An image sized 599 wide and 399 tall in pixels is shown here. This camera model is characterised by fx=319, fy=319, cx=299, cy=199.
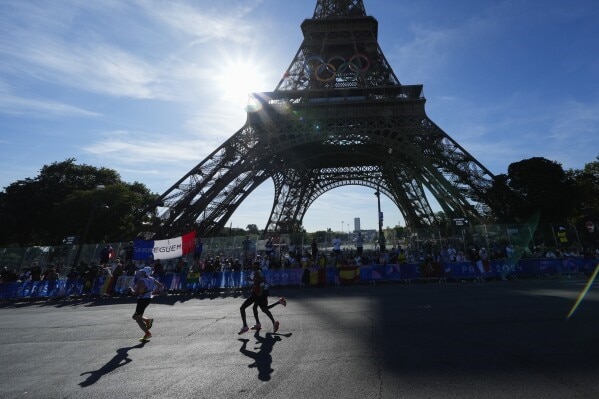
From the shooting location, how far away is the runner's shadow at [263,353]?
5.53 metres

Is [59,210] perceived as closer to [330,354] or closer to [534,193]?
[330,354]

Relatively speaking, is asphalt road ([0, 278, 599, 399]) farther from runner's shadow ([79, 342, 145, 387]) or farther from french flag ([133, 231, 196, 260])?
french flag ([133, 231, 196, 260])

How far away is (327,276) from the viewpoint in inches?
755

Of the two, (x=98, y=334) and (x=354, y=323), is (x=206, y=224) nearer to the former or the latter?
(x=98, y=334)

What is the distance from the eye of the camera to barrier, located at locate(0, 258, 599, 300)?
1873 centimetres

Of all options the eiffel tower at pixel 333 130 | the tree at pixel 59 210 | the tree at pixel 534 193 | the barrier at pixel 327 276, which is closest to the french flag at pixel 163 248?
the barrier at pixel 327 276

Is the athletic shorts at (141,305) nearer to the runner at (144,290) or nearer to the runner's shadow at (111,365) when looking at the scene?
the runner at (144,290)

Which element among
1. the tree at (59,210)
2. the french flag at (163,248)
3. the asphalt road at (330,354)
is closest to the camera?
the asphalt road at (330,354)

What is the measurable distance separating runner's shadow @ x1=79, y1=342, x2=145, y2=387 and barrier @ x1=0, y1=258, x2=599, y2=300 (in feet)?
37.3

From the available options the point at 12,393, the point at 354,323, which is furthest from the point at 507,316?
the point at 12,393

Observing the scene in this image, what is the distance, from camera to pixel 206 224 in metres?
28.5

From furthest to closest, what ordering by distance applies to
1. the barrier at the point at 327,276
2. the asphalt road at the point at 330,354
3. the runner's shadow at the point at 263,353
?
the barrier at the point at 327,276, the runner's shadow at the point at 263,353, the asphalt road at the point at 330,354

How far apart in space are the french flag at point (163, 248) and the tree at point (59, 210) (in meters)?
19.1

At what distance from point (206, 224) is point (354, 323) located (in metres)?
22.0
